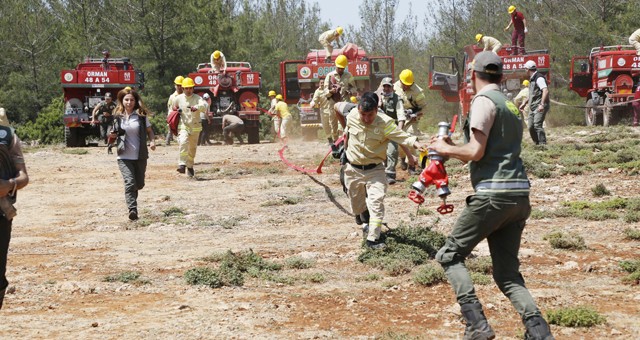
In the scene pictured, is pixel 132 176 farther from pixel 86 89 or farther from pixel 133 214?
pixel 86 89

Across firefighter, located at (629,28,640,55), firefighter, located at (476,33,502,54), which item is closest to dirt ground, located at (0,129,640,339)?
firefighter, located at (629,28,640,55)

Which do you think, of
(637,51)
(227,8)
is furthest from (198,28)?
(637,51)

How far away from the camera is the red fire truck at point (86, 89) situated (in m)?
26.1

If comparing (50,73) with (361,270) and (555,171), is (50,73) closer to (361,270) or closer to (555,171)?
(555,171)

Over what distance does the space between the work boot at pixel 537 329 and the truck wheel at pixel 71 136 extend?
2239 centimetres

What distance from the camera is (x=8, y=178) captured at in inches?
223

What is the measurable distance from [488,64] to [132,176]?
718 centimetres

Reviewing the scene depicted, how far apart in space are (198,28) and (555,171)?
2444 centimetres

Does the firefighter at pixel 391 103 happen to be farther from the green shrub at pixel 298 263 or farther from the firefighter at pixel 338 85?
the green shrub at pixel 298 263

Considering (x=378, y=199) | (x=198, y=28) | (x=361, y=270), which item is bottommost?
(x=361, y=270)

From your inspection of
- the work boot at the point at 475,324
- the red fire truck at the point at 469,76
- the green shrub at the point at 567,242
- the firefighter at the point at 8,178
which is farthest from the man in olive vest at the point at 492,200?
the red fire truck at the point at 469,76

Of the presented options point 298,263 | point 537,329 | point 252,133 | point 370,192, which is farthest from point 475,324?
point 252,133

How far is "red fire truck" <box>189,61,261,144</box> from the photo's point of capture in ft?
87.9

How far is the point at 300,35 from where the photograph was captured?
61.8 metres
